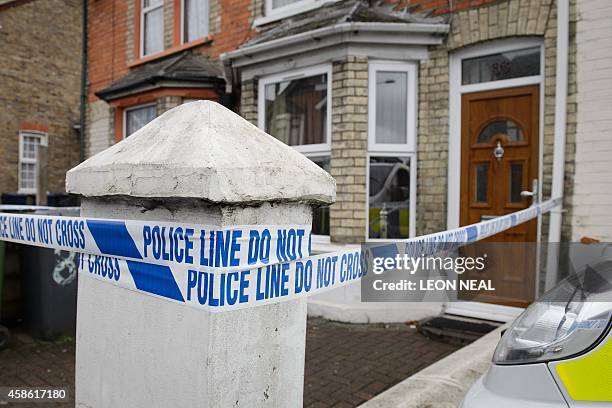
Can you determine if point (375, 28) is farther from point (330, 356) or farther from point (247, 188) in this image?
point (247, 188)

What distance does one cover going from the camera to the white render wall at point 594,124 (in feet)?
14.5

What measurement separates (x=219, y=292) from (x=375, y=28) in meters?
4.76

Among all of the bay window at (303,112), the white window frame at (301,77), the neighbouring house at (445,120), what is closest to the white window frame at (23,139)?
the white window frame at (301,77)

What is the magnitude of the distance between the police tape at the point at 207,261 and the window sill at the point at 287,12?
538 centimetres

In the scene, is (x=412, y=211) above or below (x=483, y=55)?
below

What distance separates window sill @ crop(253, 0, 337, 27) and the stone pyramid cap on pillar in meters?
5.32

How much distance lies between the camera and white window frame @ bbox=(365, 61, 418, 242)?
18.8ft

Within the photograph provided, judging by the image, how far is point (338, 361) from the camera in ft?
14.1

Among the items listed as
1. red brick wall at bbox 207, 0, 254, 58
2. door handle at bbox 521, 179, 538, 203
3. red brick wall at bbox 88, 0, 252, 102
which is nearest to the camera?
door handle at bbox 521, 179, 538, 203

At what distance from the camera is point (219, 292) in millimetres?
1444

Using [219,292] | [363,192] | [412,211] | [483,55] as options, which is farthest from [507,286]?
[219,292]

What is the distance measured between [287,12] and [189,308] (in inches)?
247

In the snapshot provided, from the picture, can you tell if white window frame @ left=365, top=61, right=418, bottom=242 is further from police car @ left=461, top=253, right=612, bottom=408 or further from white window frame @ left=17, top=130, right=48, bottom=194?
white window frame @ left=17, top=130, right=48, bottom=194

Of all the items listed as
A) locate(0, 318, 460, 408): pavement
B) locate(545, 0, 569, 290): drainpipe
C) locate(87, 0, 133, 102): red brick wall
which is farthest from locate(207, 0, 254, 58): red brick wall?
locate(0, 318, 460, 408): pavement
